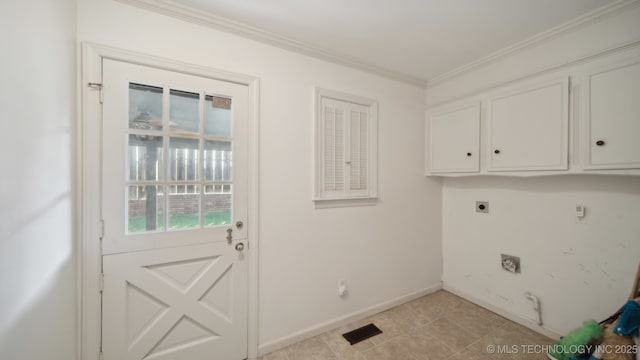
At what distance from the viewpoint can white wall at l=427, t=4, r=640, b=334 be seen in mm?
1652

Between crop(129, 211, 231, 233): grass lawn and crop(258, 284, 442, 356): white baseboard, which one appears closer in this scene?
crop(129, 211, 231, 233): grass lawn

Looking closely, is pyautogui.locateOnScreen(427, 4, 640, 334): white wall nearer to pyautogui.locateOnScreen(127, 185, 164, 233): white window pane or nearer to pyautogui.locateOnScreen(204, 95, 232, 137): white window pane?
pyautogui.locateOnScreen(204, 95, 232, 137): white window pane

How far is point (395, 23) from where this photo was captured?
1.74 metres

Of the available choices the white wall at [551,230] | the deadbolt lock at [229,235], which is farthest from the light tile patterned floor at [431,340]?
the deadbolt lock at [229,235]

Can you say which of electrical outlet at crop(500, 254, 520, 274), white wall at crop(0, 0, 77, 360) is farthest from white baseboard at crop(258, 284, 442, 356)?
white wall at crop(0, 0, 77, 360)

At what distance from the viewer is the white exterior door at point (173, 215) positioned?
1.41 meters

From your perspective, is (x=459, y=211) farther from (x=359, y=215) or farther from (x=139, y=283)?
(x=139, y=283)

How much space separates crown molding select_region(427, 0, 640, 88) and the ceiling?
4cm

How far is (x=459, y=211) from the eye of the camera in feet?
8.80

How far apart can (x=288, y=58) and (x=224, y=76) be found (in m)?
0.58

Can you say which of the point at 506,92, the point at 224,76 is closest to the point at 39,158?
→ the point at 224,76

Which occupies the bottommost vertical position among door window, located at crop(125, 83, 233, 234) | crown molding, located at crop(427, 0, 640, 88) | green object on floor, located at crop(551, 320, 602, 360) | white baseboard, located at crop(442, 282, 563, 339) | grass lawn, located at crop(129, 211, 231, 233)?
white baseboard, located at crop(442, 282, 563, 339)

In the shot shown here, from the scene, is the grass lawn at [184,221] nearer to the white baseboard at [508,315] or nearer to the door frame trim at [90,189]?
the door frame trim at [90,189]

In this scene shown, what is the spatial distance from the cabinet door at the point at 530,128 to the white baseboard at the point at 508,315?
1.42 meters
